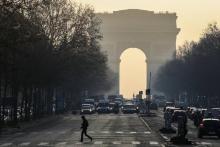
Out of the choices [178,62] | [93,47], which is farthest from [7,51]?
[178,62]

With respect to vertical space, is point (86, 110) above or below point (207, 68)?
below

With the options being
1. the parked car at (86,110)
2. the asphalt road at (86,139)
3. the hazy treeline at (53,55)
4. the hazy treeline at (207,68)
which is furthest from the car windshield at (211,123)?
the parked car at (86,110)

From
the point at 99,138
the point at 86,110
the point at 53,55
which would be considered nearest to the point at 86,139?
the point at 99,138

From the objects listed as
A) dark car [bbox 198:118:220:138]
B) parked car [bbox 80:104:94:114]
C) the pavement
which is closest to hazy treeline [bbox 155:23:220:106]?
parked car [bbox 80:104:94:114]

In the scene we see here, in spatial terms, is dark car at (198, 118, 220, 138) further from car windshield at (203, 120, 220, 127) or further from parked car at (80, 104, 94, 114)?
parked car at (80, 104, 94, 114)

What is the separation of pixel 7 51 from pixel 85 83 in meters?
108

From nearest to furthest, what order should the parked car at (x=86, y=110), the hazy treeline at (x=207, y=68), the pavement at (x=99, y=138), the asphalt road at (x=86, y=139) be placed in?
the pavement at (x=99, y=138) → the asphalt road at (x=86, y=139) → the hazy treeline at (x=207, y=68) → the parked car at (x=86, y=110)

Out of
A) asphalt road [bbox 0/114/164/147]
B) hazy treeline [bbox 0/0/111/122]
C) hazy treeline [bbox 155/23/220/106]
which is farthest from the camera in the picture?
hazy treeline [bbox 155/23/220/106]

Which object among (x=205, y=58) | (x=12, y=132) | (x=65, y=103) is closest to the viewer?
(x=12, y=132)

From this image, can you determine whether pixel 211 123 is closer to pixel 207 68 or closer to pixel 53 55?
pixel 53 55

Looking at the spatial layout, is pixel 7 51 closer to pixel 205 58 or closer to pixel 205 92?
pixel 205 58

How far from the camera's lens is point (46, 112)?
121312 millimetres

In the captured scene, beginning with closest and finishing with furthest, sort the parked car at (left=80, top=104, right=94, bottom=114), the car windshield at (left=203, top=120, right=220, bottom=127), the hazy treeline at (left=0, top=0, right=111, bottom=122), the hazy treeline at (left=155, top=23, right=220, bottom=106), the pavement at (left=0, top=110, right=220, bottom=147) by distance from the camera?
the pavement at (left=0, top=110, right=220, bottom=147), the car windshield at (left=203, top=120, right=220, bottom=127), the hazy treeline at (left=0, top=0, right=111, bottom=122), the hazy treeline at (left=155, top=23, right=220, bottom=106), the parked car at (left=80, top=104, right=94, bottom=114)

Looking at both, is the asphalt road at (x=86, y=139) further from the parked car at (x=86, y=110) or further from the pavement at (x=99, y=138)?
the parked car at (x=86, y=110)
